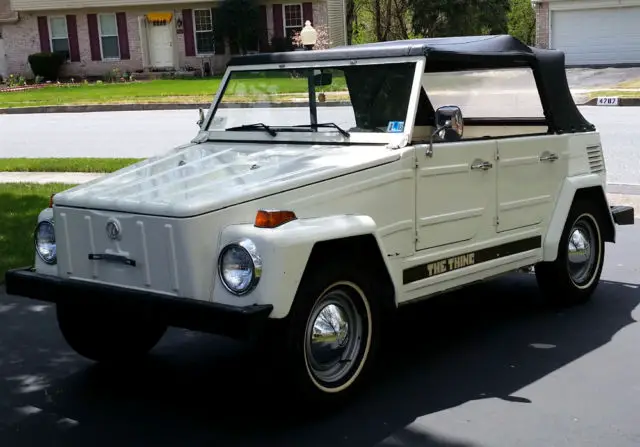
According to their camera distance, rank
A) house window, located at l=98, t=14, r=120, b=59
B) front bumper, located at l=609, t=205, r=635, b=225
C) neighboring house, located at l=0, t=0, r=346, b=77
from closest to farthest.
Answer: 1. front bumper, located at l=609, t=205, r=635, b=225
2. neighboring house, located at l=0, t=0, r=346, b=77
3. house window, located at l=98, t=14, r=120, b=59

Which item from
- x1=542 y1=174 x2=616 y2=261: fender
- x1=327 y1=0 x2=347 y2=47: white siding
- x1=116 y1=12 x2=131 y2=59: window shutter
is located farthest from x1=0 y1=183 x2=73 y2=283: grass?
x1=116 y1=12 x2=131 y2=59: window shutter

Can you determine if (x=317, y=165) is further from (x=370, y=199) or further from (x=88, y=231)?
(x=88, y=231)

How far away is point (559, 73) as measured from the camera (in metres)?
6.24

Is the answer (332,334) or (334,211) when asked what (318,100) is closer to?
(334,211)

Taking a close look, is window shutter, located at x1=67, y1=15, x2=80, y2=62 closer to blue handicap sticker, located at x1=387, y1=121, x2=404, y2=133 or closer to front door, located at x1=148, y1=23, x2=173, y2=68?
front door, located at x1=148, y1=23, x2=173, y2=68

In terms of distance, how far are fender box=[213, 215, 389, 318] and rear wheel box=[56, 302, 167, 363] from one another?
1.12m

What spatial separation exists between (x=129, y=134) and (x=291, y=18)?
18.7m

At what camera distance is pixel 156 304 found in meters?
4.16

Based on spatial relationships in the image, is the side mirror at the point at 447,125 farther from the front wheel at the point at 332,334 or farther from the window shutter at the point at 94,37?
the window shutter at the point at 94,37

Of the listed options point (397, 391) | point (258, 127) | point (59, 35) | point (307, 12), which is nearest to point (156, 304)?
point (397, 391)

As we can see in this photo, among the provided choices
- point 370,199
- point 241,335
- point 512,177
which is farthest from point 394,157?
point 241,335

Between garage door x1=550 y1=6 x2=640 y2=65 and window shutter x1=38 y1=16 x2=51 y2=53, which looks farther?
window shutter x1=38 y1=16 x2=51 y2=53

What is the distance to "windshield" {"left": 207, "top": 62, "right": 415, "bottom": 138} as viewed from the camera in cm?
519

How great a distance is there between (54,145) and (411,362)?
43.4ft
